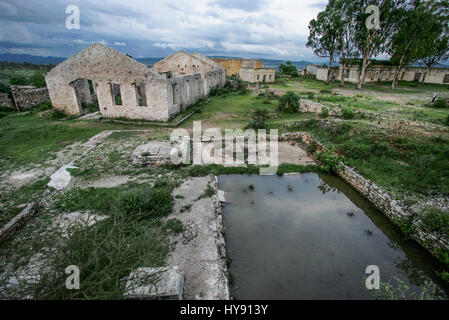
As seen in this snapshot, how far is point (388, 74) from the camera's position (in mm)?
35375

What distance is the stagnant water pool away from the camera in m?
4.99

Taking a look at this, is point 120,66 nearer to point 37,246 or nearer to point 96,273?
point 37,246

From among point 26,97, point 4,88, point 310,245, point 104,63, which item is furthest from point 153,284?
point 4,88

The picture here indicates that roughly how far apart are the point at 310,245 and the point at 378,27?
2805 centimetres

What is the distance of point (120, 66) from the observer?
14.5 meters

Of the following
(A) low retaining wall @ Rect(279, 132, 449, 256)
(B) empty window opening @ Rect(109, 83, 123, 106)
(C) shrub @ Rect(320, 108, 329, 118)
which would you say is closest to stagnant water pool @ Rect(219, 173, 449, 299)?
(A) low retaining wall @ Rect(279, 132, 449, 256)

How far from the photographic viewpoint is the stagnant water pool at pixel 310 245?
197 inches

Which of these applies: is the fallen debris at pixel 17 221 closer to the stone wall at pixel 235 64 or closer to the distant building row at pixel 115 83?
the distant building row at pixel 115 83

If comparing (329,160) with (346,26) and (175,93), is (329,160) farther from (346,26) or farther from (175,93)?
(346,26)

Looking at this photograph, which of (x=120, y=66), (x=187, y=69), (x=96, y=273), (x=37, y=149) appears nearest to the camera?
(x=96, y=273)

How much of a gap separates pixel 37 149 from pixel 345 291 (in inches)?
551

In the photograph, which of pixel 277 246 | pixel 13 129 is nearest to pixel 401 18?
pixel 277 246

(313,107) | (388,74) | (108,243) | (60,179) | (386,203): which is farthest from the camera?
(388,74)

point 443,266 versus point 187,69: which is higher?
point 187,69
